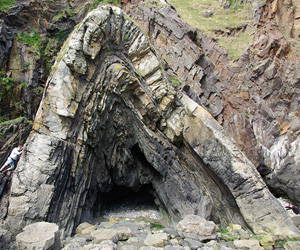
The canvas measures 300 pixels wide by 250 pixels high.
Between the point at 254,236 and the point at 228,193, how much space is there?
75.0 inches

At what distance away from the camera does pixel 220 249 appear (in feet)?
22.1

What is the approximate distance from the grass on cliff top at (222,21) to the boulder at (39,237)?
1807cm

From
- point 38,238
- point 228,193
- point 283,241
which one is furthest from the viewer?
point 228,193

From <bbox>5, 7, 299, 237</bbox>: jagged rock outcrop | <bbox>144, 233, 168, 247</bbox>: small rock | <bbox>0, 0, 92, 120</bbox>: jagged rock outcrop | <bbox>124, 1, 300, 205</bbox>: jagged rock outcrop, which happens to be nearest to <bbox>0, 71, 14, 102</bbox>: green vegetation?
<bbox>0, 0, 92, 120</bbox>: jagged rock outcrop

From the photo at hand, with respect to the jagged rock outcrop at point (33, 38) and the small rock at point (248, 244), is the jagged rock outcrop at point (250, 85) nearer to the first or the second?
the jagged rock outcrop at point (33, 38)

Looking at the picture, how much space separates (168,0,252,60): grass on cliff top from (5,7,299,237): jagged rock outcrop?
11488 mm

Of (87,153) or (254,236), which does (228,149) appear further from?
(87,153)

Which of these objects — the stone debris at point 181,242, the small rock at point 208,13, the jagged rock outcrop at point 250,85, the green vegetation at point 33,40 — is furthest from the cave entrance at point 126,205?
the small rock at point 208,13

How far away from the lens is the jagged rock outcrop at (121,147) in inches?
290

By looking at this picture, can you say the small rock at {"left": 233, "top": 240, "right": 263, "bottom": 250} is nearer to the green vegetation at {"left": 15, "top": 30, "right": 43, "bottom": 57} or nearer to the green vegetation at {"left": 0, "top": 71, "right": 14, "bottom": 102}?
the green vegetation at {"left": 0, "top": 71, "right": 14, "bottom": 102}

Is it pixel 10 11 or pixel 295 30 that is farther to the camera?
pixel 295 30

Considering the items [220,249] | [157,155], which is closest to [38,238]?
[220,249]

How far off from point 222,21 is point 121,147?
19.8 m

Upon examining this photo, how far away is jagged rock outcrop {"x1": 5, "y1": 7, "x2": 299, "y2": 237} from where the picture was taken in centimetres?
737
